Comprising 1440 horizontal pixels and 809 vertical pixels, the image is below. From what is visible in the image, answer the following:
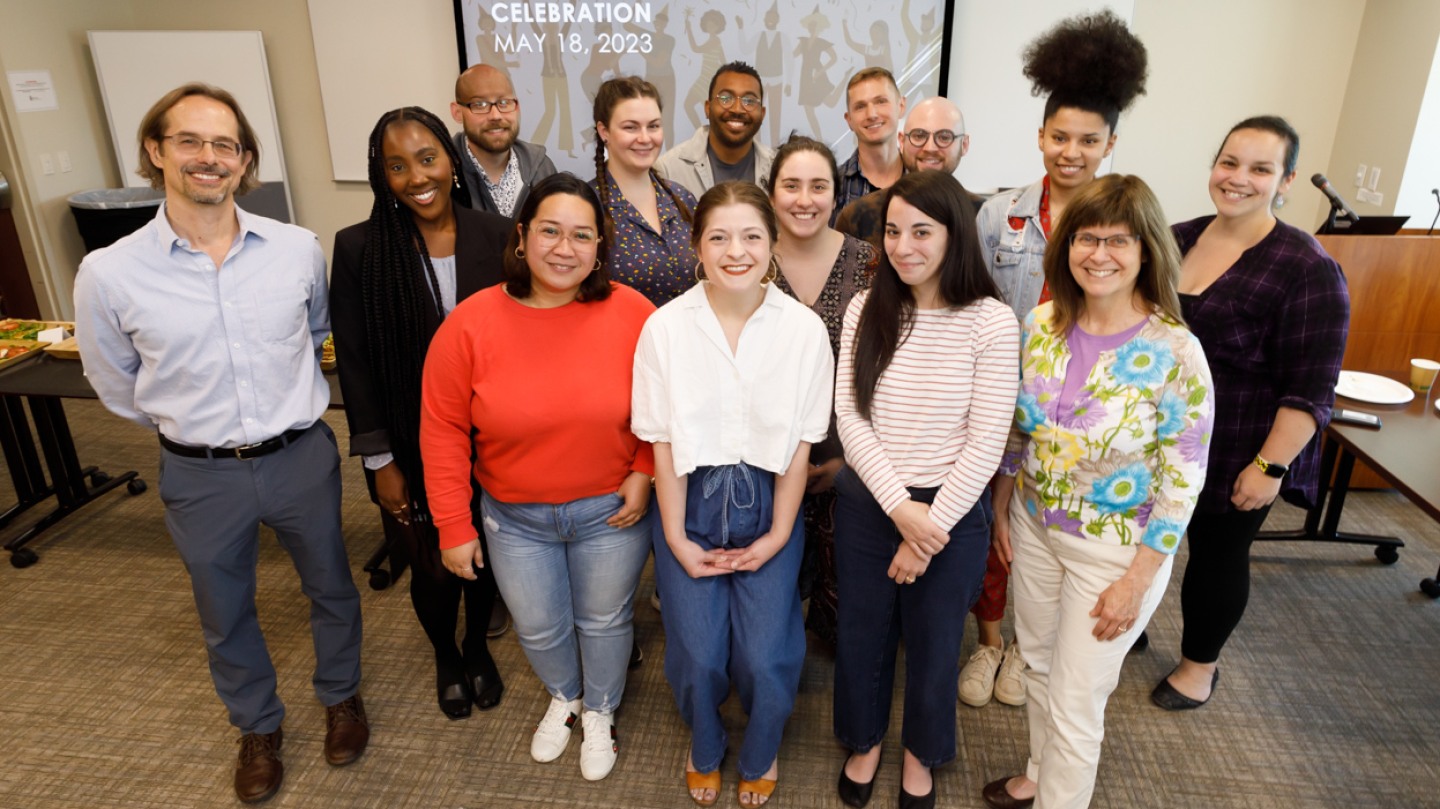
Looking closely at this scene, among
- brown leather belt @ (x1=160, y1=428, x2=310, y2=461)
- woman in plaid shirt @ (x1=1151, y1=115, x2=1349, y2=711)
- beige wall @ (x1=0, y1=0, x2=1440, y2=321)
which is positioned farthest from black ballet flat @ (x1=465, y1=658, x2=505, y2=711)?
beige wall @ (x1=0, y1=0, x2=1440, y2=321)

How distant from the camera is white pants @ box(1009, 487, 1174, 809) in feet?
5.78

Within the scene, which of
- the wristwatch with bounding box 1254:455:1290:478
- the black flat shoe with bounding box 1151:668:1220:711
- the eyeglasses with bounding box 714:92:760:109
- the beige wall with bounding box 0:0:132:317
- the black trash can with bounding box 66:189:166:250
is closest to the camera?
the wristwatch with bounding box 1254:455:1290:478

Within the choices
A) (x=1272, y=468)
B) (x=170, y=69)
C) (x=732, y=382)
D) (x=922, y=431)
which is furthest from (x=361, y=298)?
(x=170, y=69)

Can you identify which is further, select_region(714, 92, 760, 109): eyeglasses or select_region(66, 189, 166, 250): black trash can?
select_region(66, 189, 166, 250): black trash can

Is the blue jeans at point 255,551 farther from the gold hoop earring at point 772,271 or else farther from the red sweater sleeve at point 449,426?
the gold hoop earring at point 772,271

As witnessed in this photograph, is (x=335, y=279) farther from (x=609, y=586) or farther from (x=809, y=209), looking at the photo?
(x=809, y=209)

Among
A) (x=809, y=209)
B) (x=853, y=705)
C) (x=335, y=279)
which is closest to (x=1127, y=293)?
(x=809, y=209)

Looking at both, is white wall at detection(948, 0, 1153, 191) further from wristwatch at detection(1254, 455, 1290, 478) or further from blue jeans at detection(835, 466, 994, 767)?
blue jeans at detection(835, 466, 994, 767)

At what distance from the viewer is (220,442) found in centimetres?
193

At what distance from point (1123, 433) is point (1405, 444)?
1.33m

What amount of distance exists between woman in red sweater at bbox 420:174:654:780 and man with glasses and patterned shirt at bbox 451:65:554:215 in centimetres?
115

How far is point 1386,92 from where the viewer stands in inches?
160

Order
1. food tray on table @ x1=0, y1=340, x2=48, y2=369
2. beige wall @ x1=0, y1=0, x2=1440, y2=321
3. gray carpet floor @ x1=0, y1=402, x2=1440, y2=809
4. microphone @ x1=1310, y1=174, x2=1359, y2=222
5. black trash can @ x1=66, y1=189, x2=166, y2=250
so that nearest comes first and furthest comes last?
gray carpet floor @ x1=0, y1=402, x2=1440, y2=809, microphone @ x1=1310, y1=174, x2=1359, y2=222, food tray on table @ x1=0, y1=340, x2=48, y2=369, beige wall @ x1=0, y1=0, x2=1440, y2=321, black trash can @ x1=66, y1=189, x2=166, y2=250

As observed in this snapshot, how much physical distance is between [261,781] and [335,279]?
1275 mm
